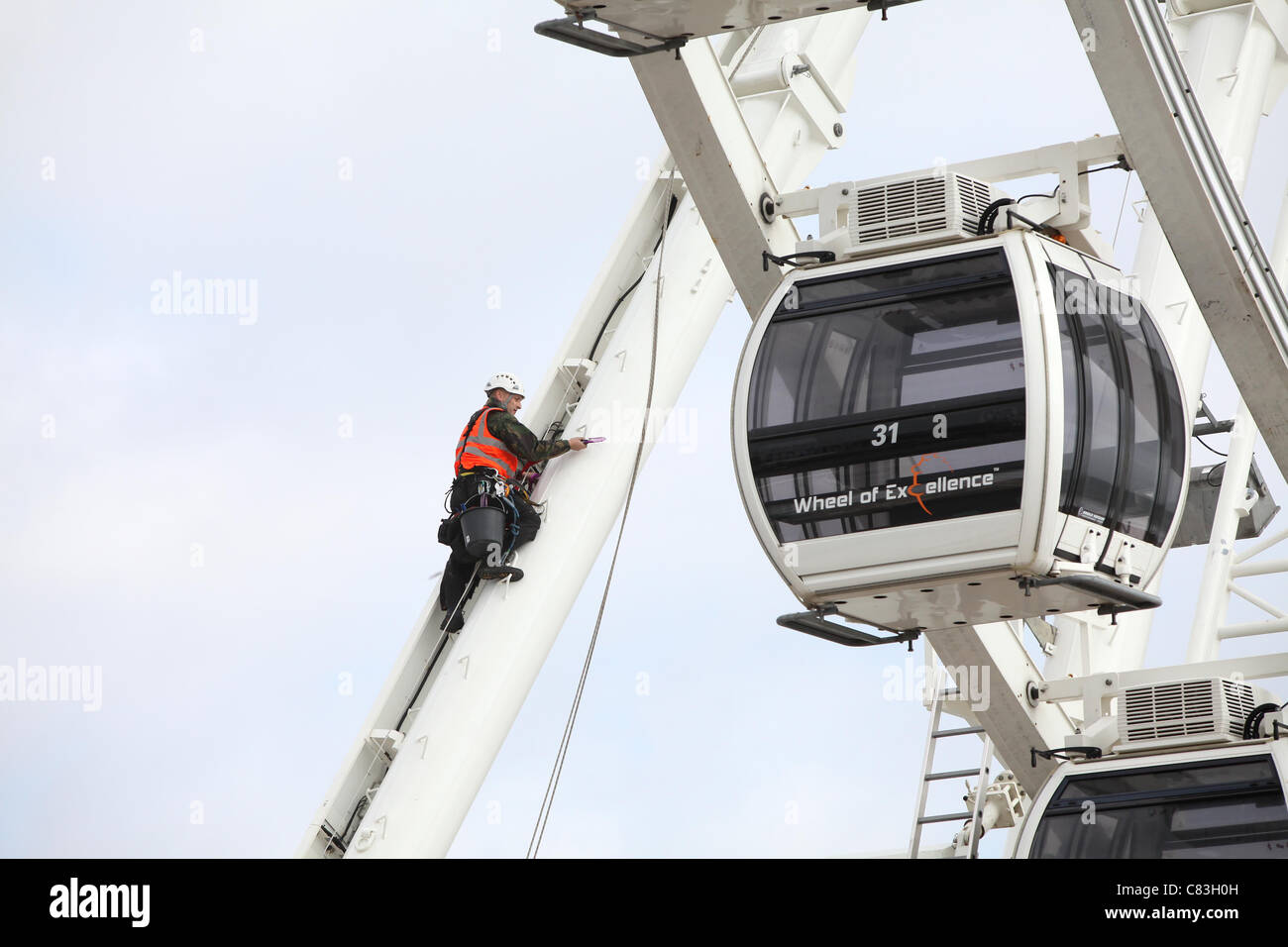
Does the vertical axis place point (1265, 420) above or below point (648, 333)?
below

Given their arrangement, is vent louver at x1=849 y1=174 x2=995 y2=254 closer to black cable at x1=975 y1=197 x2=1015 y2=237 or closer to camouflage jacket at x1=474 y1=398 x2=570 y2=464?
black cable at x1=975 y1=197 x2=1015 y2=237

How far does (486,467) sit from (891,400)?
5467mm

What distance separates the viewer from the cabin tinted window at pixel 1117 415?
9.30 meters

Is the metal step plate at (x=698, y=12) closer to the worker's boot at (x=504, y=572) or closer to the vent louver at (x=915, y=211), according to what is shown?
the vent louver at (x=915, y=211)

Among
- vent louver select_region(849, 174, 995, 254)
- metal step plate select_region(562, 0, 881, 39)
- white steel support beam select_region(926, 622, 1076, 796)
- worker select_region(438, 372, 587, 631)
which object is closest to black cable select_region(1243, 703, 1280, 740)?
white steel support beam select_region(926, 622, 1076, 796)

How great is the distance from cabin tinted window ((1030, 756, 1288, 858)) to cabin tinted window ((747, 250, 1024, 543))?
12.6 feet

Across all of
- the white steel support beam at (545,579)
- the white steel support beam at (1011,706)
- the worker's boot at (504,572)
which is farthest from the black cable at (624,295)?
the white steel support beam at (1011,706)

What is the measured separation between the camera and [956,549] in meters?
9.26

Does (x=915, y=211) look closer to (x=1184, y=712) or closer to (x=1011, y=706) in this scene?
(x=1184, y=712)

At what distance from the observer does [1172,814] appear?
12.3 m
